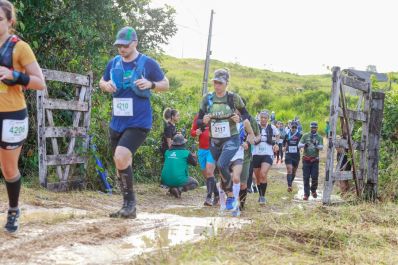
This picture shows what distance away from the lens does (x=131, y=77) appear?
19.6ft

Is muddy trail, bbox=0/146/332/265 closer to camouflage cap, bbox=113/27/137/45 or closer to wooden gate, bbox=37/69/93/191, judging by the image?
wooden gate, bbox=37/69/93/191

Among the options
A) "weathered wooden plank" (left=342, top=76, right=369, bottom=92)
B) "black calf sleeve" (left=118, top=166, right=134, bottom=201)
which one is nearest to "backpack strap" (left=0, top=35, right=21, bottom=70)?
"black calf sleeve" (left=118, top=166, right=134, bottom=201)

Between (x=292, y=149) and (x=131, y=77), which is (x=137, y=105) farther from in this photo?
(x=292, y=149)

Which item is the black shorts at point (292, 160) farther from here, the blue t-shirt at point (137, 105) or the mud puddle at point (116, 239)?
the blue t-shirt at point (137, 105)

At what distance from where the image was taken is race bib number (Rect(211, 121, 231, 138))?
779cm

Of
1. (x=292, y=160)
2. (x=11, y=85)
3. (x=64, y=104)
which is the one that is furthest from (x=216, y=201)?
(x=292, y=160)

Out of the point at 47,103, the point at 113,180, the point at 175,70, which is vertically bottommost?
the point at 113,180

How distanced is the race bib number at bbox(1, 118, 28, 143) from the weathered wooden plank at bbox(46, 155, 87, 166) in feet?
14.1

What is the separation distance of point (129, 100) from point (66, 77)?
3.43 m

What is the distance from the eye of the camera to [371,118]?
33.2ft

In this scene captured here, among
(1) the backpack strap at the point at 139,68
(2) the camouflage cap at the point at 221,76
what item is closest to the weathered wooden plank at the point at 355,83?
(2) the camouflage cap at the point at 221,76

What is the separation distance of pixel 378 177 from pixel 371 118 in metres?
1.17

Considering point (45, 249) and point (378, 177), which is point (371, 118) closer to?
point (378, 177)

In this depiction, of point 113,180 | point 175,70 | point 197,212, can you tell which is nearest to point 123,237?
point 197,212
